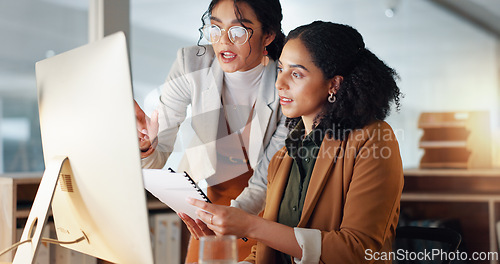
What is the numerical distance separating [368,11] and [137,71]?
1901 mm

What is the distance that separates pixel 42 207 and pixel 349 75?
0.85 meters

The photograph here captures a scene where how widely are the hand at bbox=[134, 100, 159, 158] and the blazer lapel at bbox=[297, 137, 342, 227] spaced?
0.68 meters

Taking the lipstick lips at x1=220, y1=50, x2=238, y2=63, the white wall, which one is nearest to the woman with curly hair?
the lipstick lips at x1=220, y1=50, x2=238, y2=63

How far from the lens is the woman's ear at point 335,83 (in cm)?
145

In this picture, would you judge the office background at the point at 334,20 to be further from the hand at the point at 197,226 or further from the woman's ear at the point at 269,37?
the hand at the point at 197,226

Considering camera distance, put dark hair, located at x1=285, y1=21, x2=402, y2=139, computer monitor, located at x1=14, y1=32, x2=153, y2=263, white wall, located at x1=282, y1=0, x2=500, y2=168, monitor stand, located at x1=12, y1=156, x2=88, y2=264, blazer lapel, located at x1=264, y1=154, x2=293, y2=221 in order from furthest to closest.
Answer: white wall, located at x1=282, y1=0, x2=500, y2=168
blazer lapel, located at x1=264, y1=154, x2=293, y2=221
dark hair, located at x1=285, y1=21, x2=402, y2=139
monitor stand, located at x1=12, y1=156, x2=88, y2=264
computer monitor, located at x1=14, y1=32, x2=153, y2=263

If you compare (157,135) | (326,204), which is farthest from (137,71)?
(326,204)

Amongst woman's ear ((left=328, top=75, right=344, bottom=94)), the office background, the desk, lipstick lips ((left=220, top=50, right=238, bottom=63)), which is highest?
the office background

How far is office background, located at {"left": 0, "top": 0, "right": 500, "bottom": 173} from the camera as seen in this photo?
2.34m

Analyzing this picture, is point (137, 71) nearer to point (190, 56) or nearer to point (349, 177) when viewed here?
point (190, 56)

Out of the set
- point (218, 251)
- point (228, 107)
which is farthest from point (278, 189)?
point (218, 251)

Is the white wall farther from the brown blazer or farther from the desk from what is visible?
the brown blazer

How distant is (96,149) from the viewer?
0.87m

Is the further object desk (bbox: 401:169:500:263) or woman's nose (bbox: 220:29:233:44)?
desk (bbox: 401:169:500:263)
